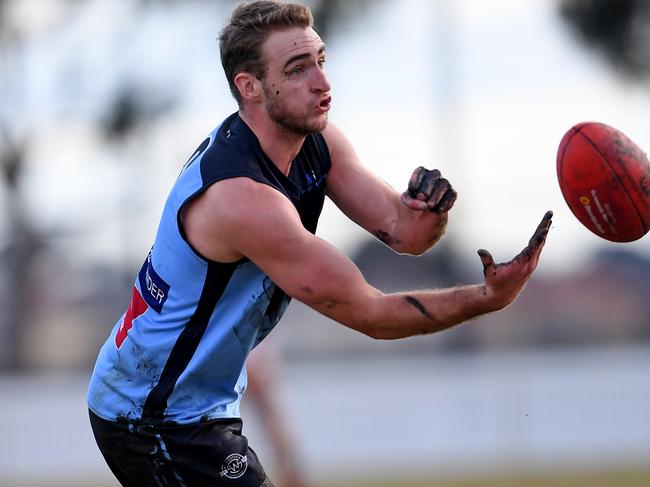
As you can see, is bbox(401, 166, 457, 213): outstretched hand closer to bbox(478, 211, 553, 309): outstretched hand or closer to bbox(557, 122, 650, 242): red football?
bbox(478, 211, 553, 309): outstretched hand

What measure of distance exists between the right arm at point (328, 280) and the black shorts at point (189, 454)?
0.69 m

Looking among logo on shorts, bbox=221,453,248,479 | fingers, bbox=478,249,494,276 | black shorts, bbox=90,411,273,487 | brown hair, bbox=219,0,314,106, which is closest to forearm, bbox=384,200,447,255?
fingers, bbox=478,249,494,276

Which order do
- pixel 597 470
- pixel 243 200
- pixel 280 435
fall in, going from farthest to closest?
pixel 597 470 → pixel 280 435 → pixel 243 200

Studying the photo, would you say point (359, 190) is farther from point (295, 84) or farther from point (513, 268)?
point (513, 268)

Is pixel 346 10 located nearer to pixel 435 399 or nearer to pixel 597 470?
pixel 435 399

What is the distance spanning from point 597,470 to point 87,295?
9928 mm

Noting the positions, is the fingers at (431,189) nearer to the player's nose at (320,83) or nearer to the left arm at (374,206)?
the left arm at (374,206)

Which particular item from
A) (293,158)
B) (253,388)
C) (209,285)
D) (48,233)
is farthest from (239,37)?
(48,233)

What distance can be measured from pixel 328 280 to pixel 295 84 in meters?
0.86

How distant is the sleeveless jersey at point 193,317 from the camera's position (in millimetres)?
5168

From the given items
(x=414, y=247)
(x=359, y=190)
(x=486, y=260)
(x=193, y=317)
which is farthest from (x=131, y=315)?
(x=486, y=260)

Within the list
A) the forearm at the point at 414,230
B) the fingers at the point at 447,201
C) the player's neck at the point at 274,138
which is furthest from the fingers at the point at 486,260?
the player's neck at the point at 274,138

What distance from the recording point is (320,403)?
13.8 metres

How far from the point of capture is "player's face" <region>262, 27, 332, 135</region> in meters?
5.28
